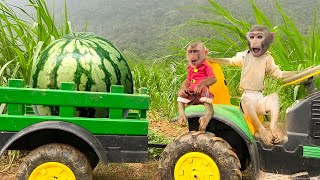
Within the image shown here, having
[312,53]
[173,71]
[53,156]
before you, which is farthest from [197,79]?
[173,71]

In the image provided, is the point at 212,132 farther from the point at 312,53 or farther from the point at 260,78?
the point at 312,53

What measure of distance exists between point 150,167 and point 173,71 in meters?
2.20

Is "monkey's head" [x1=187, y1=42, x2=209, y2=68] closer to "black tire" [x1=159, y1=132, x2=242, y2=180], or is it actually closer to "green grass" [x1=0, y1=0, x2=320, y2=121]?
Result: "black tire" [x1=159, y1=132, x2=242, y2=180]

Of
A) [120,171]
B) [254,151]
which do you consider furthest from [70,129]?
[254,151]

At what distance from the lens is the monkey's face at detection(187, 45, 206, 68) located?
10.5 ft

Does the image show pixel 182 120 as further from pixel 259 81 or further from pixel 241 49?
pixel 241 49

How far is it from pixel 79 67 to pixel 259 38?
131 centimetres

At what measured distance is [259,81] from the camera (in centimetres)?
323

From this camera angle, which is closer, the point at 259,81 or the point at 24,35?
the point at 259,81

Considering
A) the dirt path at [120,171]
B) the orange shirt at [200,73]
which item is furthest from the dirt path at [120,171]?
the orange shirt at [200,73]

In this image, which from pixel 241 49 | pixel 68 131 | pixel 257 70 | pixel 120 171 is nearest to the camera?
pixel 68 131

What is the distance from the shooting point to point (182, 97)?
3.33 meters

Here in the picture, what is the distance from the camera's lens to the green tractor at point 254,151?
3104 mm

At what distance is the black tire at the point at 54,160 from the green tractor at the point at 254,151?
1.81 ft
